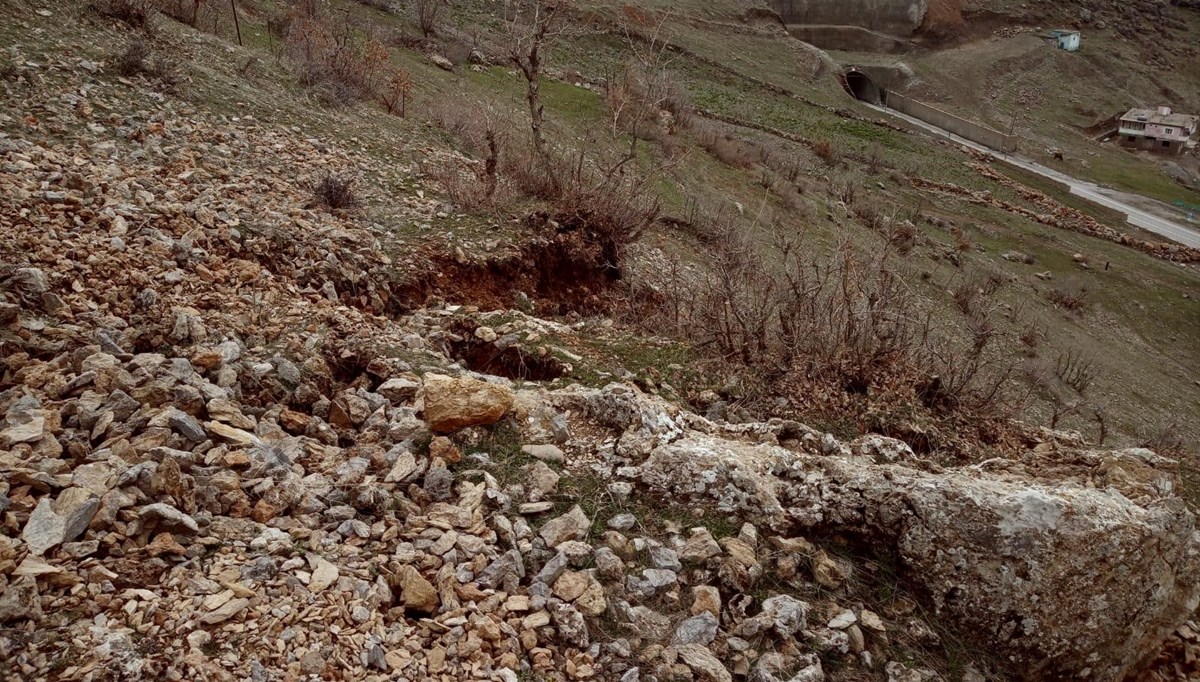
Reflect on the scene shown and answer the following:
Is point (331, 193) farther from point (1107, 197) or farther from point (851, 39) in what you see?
point (851, 39)

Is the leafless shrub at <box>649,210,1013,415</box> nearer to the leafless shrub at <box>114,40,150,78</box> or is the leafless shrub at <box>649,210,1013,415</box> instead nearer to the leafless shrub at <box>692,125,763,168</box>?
the leafless shrub at <box>114,40,150,78</box>

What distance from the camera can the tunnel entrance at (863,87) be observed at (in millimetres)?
41531

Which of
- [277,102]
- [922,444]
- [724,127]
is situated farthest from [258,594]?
[724,127]

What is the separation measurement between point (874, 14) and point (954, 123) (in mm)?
16413

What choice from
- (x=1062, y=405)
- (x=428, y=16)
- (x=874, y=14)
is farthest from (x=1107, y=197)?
(x=428, y=16)

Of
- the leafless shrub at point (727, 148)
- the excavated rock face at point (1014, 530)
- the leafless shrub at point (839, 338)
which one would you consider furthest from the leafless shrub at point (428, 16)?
the excavated rock face at point (1014, 530)

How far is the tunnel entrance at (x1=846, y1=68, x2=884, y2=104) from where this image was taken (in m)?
41.5

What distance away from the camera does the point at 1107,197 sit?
32094 millimetres

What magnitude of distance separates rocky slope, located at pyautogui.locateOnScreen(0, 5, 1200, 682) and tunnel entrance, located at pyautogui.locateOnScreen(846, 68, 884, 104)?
141 feet

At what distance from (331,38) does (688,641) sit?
1261 centimetres

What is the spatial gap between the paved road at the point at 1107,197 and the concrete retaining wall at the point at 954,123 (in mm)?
436

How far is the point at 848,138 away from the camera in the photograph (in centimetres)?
2631

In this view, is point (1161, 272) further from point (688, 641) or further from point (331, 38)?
point (688, 641)

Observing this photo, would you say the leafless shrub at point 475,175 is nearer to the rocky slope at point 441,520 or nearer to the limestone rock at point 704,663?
the rocky slope at point 441,520
